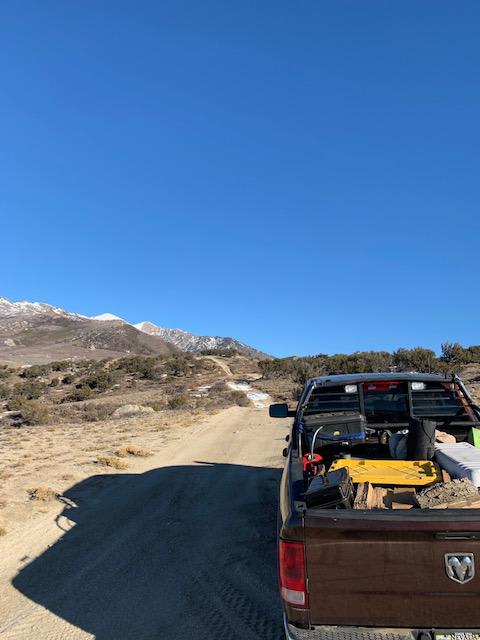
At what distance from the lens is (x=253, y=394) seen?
31.9 metres

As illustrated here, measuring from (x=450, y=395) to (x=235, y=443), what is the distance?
9503 millimetres

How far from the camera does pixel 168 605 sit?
14.9ft

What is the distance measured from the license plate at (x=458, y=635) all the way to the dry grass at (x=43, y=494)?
7491mm

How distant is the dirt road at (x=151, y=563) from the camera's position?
4199 mm

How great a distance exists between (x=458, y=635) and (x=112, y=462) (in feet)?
33.2

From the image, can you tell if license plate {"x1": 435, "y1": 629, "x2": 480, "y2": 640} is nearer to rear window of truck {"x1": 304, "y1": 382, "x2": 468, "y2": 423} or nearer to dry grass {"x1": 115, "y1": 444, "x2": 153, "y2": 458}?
rear window of truck {"x1": 304, "y1": 382, "x2": 468, "y2": 423}

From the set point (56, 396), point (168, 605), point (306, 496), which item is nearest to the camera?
point (306, 496)

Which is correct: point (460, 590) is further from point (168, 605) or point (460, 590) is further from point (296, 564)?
point (168, 605)

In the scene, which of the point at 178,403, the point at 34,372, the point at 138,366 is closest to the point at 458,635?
the point at 178,403

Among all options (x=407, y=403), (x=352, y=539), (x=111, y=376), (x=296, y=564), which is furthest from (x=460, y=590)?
(x=111, y=376)

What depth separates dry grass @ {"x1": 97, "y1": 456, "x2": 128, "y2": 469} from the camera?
1155cm

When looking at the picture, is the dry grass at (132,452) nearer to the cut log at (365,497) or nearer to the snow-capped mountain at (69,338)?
the cut log at (365,497)

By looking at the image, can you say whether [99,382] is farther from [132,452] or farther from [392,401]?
[392,401]

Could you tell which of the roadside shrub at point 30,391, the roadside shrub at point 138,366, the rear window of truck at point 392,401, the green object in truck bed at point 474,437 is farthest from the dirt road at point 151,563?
the roadside shrub at point 138,366
